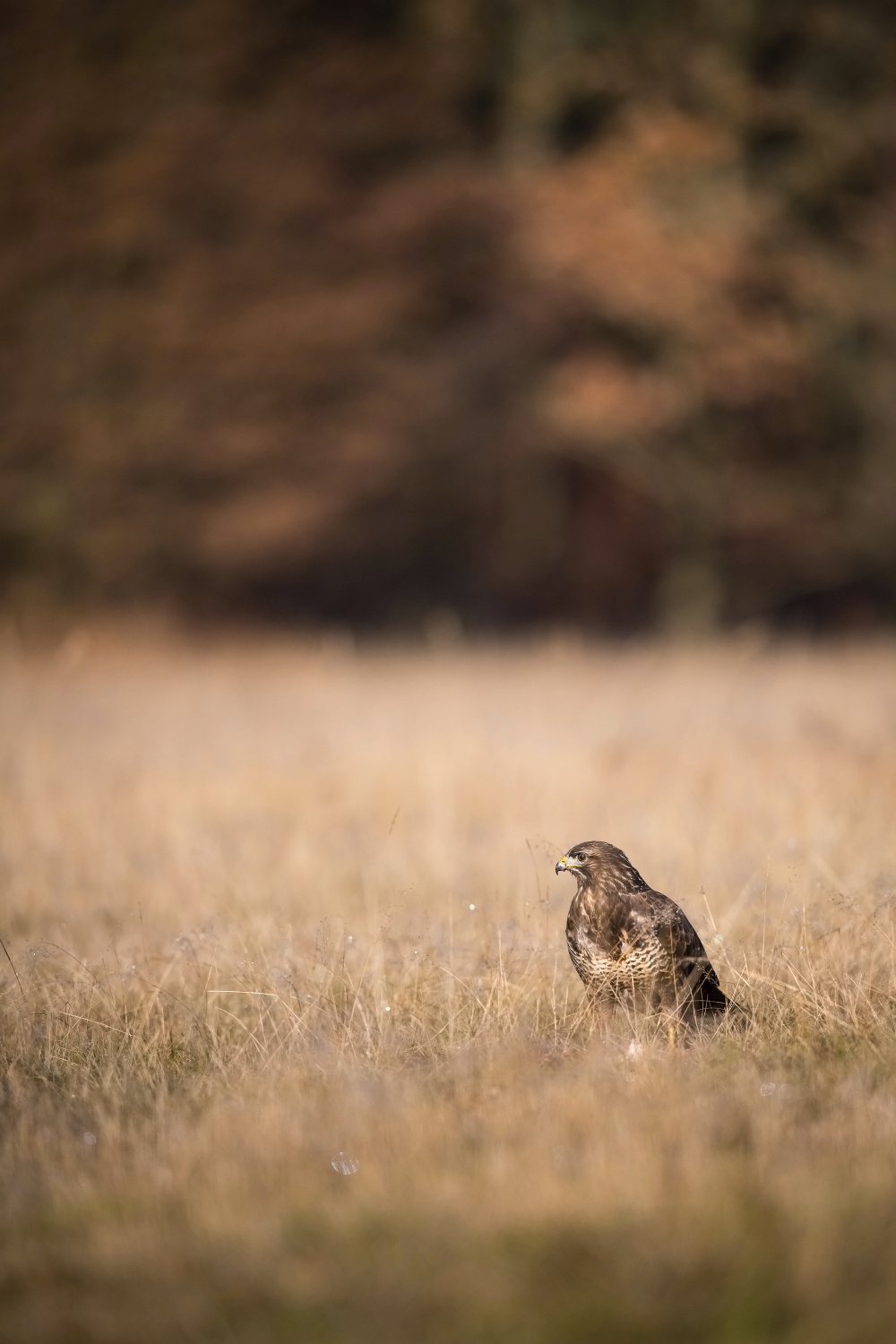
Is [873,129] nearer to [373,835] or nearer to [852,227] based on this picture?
[852,227]

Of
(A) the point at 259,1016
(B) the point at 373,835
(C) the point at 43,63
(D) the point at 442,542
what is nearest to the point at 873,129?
(D) the point at 442,542

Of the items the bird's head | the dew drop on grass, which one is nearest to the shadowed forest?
the dew drop on grass

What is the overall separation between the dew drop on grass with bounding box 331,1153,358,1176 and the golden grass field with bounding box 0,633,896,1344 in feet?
A: 0.06

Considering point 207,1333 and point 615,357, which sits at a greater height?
point 615,357

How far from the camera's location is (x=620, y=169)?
35.6ft

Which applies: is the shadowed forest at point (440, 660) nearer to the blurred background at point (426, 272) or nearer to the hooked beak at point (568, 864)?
the blurred background at point (426, 272)

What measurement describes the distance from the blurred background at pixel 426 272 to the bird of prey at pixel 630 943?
9.31 m

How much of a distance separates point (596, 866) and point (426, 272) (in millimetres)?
10354

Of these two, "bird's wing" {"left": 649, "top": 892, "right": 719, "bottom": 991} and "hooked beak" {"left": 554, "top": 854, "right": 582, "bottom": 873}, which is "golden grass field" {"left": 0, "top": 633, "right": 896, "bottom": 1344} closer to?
"bird's wing" {"left": 649, "top": 892, "right": 719, "bottom": 991}

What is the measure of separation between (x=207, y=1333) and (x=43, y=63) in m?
10.7

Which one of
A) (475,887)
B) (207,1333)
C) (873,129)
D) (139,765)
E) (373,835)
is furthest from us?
(873,129)

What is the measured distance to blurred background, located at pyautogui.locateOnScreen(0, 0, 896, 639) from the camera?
411 inches

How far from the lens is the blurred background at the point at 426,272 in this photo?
1043cm

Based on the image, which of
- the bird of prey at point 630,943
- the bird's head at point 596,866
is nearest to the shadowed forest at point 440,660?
the bird of prey at point 630,943
